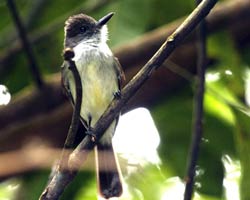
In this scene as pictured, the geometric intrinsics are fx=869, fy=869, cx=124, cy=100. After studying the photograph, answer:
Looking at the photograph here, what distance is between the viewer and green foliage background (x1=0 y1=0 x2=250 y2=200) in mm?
4527

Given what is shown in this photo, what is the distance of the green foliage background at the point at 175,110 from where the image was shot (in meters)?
4.53

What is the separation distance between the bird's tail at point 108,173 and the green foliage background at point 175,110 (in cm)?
15

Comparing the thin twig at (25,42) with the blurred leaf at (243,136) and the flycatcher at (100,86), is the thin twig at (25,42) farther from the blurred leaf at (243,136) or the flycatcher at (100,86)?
the blurred leaf at (243,136)

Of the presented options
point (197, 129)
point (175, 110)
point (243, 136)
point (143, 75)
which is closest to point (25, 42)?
point (175, 110)

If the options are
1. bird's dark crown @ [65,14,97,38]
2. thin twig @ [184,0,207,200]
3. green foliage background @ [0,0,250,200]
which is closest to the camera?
thin twig @ [184,0,207,200]

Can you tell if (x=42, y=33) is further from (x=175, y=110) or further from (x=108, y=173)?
(x=108, y=173)

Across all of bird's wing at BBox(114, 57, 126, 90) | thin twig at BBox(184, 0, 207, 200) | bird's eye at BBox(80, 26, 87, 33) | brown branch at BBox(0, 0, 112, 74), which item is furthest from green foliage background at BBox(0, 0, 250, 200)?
thin twig at BBox(184, 0, 207, 200)

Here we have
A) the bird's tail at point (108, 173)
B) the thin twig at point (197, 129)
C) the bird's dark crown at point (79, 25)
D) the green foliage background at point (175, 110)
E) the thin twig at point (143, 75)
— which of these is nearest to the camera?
the thin twig at point (143, 75)

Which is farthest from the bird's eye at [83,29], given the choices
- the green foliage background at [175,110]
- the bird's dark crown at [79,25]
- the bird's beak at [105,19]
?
the bird's beak at [105,19]

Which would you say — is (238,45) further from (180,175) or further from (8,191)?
(8,191)

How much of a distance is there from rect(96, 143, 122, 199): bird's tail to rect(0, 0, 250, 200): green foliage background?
0.15 m

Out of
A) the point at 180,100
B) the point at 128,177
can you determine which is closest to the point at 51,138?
the point at 128,177

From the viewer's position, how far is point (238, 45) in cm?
491

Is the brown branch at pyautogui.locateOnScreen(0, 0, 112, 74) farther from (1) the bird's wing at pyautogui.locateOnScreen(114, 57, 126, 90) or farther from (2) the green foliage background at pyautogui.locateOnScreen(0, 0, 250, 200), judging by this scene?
(1) the bird's wing at pyautogui.locateOnScreen(114, 57, 126, 90)
